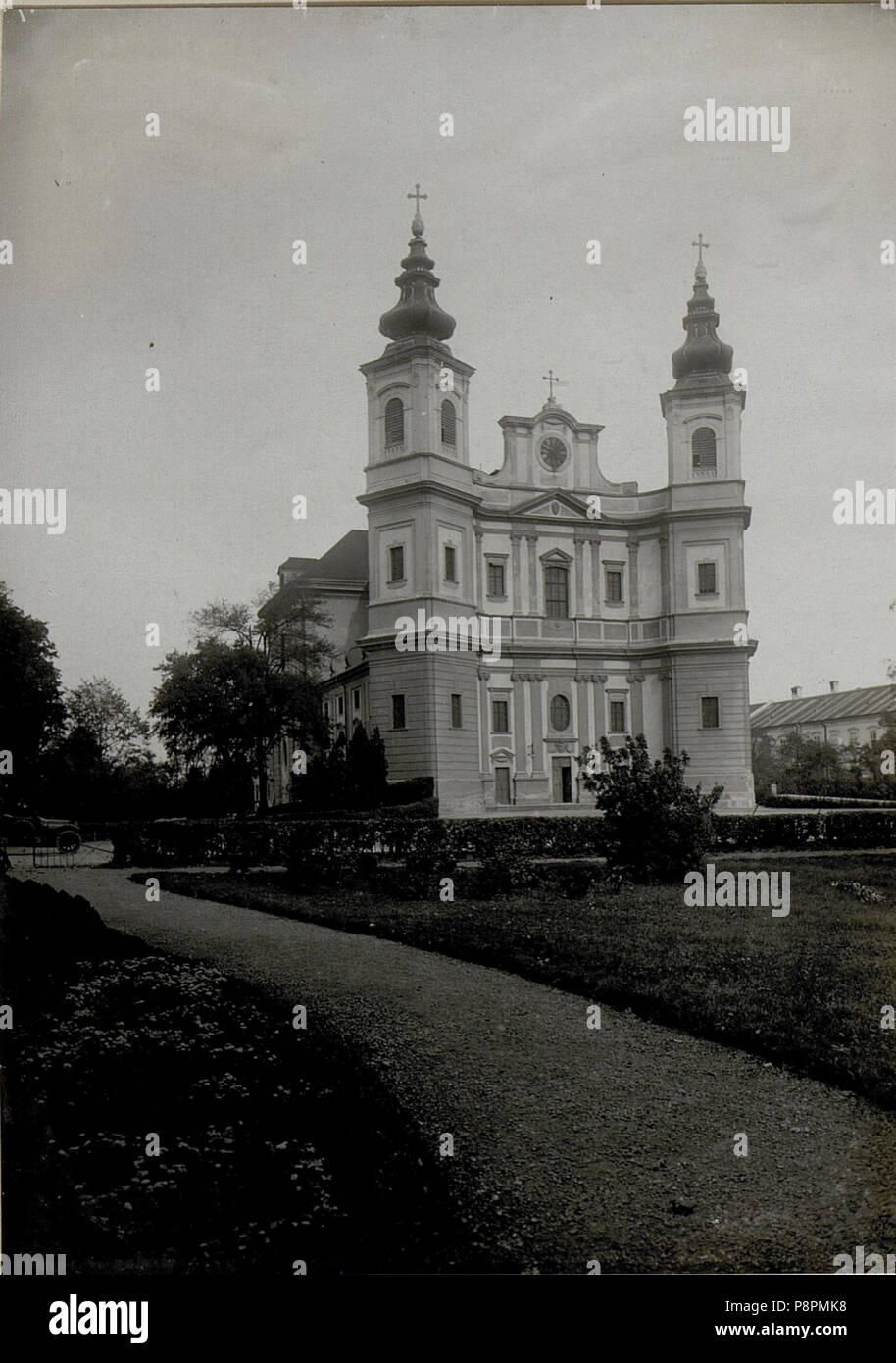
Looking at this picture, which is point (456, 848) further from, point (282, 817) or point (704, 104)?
point (704, 104)

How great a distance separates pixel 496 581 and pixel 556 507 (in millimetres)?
430

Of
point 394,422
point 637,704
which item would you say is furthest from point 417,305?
point 637,704

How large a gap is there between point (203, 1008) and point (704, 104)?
172 inches

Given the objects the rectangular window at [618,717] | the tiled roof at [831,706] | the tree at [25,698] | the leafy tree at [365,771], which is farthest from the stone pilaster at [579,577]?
the tree at [25,698]

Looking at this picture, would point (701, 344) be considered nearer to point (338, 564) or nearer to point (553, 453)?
point (553, 453)

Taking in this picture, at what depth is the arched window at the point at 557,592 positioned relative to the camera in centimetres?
428

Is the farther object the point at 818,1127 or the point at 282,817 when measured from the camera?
the point at 282,817

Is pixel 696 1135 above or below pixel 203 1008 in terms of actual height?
below

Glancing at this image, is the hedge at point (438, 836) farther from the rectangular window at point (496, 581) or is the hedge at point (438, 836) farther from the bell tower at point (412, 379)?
the bell tower at point (412, 379)
